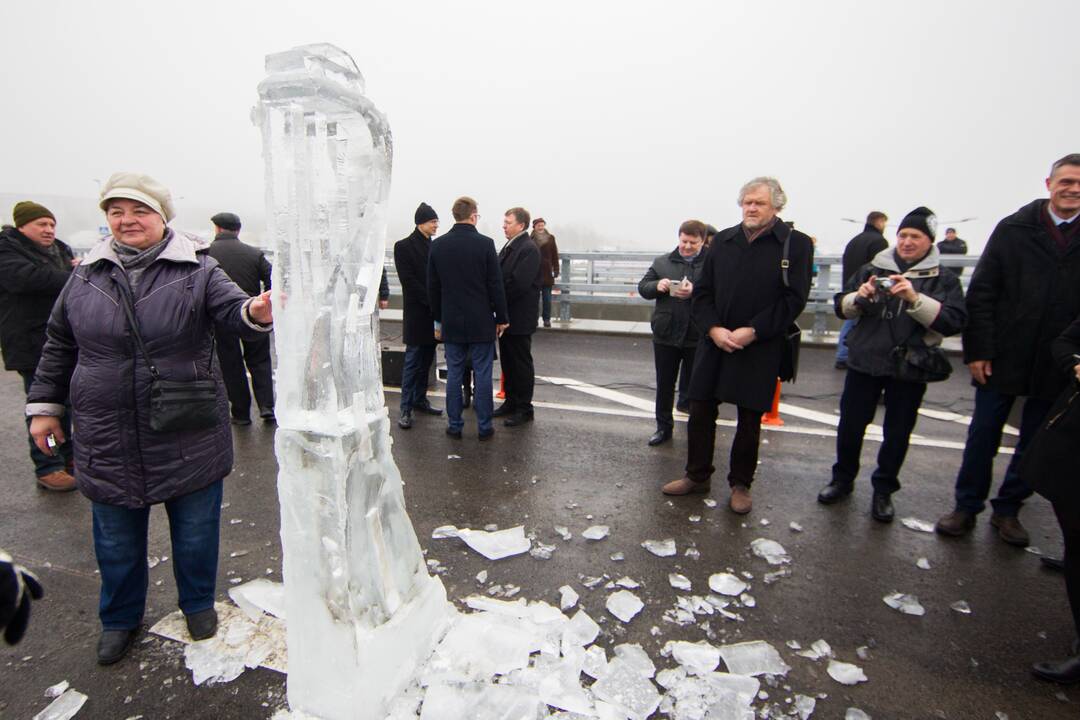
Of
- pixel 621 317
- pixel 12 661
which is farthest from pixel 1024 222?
pixel 621 317

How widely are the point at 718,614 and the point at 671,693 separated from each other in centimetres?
58

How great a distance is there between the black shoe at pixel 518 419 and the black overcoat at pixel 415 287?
0.99m

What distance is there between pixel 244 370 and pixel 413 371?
143 cm

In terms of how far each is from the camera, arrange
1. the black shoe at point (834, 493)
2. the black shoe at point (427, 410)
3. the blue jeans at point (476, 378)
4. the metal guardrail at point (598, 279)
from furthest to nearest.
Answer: the metal guardrail at point (598, 279) < the black shoe at point (427, 410) < the blue jeans at point (476, 378) < the black shoe at point (834, 493)

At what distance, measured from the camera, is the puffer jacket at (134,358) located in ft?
7.21

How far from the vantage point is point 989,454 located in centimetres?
338

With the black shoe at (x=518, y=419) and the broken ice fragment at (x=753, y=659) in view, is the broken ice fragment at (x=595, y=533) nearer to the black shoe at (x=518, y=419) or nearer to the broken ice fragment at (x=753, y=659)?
the broken ice fragment at (x=753, y=659)

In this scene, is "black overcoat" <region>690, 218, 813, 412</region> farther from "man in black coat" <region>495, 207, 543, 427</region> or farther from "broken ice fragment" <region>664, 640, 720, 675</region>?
"man in black coat" <region>495, 207, 543, 427</region>

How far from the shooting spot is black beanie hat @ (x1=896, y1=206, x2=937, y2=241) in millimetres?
3451

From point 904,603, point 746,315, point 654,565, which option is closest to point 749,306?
point 746,315

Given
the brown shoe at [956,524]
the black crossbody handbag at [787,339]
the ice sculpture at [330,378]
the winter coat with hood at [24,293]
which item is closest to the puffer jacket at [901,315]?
the black crossbody handbag at [787,339]

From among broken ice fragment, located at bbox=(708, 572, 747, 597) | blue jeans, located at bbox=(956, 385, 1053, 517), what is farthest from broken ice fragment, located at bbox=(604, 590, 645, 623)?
A: blue jeans, located at bbox=(956, 385, 1053, 517)

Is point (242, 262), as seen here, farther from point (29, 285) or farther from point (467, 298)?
point (467, 298)

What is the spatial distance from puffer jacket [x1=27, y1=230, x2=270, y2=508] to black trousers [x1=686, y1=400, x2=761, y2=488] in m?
2.62
